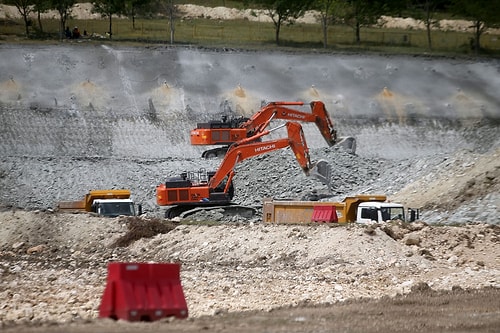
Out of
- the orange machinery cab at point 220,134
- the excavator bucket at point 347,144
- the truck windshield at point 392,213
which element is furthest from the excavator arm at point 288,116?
the truck windshield at point 392,213

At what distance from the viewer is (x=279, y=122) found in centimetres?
4928

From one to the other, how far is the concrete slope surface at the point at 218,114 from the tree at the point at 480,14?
18.5ft

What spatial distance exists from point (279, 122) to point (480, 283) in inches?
1134

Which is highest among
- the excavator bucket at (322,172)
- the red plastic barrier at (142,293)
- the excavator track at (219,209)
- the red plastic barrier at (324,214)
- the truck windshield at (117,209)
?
the red plastic barrier at (142,293)

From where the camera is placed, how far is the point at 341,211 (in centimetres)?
3138

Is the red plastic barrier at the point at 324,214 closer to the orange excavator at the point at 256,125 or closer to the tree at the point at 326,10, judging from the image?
the orange excavator at the point at 256,125

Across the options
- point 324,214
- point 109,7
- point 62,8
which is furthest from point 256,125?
point 109,7

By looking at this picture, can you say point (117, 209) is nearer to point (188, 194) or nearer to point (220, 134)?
point (188, 194)

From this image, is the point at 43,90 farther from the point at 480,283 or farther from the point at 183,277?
the point at 480,283

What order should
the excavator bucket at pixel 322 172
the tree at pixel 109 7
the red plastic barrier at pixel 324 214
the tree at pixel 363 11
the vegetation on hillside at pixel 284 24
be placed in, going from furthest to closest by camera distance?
the tree at pixel 363 11, the tree at pixel 109 7, the vegetation on hillside at pixel 284 24, the excavator bucket at pixel 322 172, the red plastic barrier at pixel 324 214

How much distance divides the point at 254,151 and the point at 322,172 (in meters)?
2.82

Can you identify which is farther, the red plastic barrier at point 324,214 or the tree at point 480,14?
the tree at point 480,14

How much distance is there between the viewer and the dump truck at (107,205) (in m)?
33.2

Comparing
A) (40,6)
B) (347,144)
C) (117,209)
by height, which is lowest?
(117,209)
